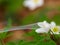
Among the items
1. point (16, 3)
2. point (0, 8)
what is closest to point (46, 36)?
point (16, 3)

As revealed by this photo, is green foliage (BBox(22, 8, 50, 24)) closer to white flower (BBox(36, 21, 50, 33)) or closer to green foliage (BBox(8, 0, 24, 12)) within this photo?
white flower (BBox(36, 21, 50, 33))

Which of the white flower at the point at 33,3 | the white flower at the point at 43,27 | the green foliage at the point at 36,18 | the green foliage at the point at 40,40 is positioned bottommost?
the green foliage at the point at 40,40

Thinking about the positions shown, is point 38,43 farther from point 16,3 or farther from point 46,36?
point 16,3

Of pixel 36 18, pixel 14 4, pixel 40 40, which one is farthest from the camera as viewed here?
pixel 14 4

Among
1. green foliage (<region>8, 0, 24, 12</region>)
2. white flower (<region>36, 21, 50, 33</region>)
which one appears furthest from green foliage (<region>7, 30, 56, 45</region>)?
green foliage (<region>8, 0, 24, 12</region>)

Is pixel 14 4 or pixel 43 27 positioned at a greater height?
pixel 14 4

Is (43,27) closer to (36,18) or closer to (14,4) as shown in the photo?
(36,18)

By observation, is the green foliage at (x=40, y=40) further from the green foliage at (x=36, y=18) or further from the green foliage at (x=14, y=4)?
the green foliage at (x=14, y=4)

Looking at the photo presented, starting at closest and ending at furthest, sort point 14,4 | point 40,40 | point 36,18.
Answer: point 40,40
point 36,18
point 14,4

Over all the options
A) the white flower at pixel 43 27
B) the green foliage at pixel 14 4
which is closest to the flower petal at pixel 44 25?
the white flower at pixel 43 27

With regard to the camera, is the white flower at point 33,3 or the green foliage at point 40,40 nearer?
the green foliage at point 40,40

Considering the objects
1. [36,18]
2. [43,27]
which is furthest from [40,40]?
[36,18]
